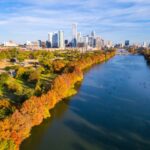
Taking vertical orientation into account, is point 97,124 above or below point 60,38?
below

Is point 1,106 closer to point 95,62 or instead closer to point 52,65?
point 52,65

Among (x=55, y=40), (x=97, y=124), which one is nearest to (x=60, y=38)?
(x=55, y=40)

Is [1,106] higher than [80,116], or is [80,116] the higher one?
[1,106]

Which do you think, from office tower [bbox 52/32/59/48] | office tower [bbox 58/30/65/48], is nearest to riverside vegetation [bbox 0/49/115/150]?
office tower [bbox 58/30/65/48]

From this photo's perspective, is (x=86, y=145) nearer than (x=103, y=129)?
Yes

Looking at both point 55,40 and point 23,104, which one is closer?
point 23,104

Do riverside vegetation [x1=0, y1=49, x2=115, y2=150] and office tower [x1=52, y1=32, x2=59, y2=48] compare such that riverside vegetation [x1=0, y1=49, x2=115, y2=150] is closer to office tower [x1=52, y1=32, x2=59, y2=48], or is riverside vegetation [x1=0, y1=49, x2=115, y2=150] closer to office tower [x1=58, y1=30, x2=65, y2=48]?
office tower [x1=58, y1=30, x2=65, y2=48]

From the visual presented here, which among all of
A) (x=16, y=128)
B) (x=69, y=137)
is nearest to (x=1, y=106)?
(x=16, y=128)

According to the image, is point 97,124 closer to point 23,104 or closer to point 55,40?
point 23,104
